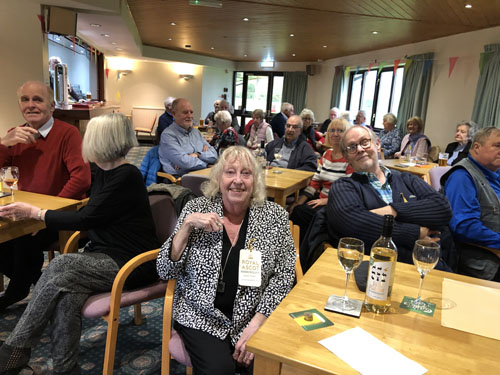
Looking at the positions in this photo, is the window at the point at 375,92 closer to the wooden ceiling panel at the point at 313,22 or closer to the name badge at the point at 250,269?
the wooden ceiling panel at the point at 313,22

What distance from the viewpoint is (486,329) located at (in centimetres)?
109

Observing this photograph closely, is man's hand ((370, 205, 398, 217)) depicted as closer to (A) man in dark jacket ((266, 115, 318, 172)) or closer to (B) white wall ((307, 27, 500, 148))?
(A) man in dark jacket ((266, 115, 318, 172))

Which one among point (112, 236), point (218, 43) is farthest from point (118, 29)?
point (112, 236)

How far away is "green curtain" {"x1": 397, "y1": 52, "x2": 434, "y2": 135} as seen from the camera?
287 inches

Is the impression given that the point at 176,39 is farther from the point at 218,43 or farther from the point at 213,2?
the point at 213,2

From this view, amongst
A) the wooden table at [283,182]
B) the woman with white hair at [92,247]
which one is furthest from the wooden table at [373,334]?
the wooden table at [283,182]

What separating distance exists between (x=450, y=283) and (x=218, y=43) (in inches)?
374

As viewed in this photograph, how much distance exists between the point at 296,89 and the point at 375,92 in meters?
3.67

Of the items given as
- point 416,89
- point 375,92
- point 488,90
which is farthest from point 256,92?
point 488,90

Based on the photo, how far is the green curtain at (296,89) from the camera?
41.4ft

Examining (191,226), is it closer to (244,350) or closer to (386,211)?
(244,350)

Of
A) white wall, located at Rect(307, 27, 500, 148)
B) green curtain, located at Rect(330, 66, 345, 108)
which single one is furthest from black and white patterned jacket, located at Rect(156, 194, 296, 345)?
green curtain, located at Rect(330, 66, 345, 108)

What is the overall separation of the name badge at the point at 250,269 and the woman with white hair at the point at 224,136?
11.7 feet

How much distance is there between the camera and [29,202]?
81.4 inches
